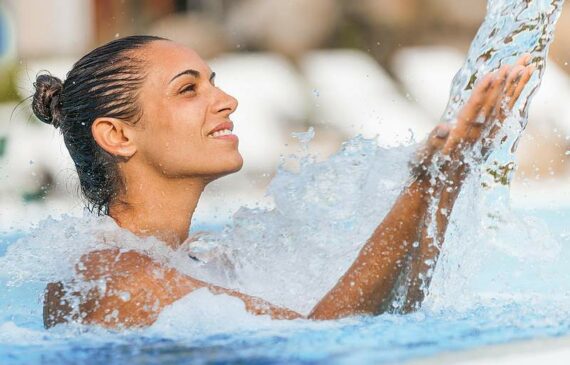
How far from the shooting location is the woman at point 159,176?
2291 millimetres

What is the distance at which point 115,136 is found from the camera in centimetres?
263

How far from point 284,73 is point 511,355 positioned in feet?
20.3

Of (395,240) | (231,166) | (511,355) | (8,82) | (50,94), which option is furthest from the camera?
(8,82)

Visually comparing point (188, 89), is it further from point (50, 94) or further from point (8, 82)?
point (8, 82)

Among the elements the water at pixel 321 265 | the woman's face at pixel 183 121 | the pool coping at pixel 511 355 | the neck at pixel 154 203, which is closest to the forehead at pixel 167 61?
the woman's face at pixel 183 121

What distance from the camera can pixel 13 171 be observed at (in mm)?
6766

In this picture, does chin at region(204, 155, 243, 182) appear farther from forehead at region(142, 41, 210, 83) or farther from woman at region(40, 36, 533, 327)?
forehead at region(142, 41, 210, 83)

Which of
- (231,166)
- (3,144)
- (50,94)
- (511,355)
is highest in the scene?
(3,144)

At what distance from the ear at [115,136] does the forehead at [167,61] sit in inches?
5.4

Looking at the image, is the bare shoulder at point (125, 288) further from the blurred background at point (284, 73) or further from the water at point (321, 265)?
the blurred background at point (284, 73)

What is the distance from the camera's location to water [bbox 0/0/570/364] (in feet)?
7.08

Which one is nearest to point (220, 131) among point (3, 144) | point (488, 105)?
point (488, 105)

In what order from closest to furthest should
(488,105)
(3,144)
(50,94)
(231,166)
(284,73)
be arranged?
(488,105)
(231,166)
(50,94)
(3,144)
(284,73)

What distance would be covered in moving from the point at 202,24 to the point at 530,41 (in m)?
6.40
